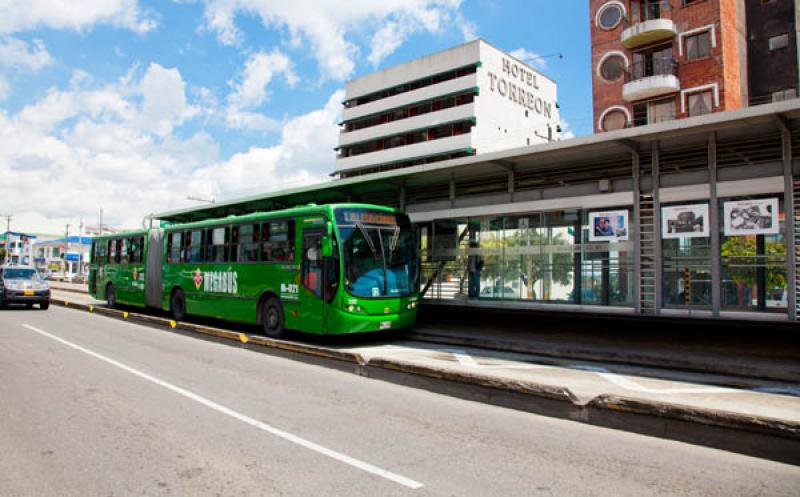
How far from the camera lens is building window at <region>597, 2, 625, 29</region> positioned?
103ft

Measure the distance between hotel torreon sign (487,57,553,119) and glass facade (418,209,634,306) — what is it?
44.7 m

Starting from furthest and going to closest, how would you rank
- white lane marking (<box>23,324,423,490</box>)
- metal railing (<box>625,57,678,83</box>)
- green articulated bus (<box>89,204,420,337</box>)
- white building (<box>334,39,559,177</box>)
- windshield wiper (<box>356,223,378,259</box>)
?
white building (<box>334,39,559,177</box>) → metal railing (<box>625,57,678,83</box>) → windshield wiper (<box>356,223,378,259</box>) → green articulated bus (<box>89,204,420,337</box>) → white lane marking (<box>23,324,423,490</box>)

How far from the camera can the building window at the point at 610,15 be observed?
31.4 metres

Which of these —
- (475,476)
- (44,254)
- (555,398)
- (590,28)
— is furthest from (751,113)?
(44,254)

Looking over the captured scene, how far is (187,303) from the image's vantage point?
674 inches

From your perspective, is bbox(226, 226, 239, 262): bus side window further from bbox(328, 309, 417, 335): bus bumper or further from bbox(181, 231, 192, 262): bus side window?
bbox(328, 309, 417, 335): bus bumper

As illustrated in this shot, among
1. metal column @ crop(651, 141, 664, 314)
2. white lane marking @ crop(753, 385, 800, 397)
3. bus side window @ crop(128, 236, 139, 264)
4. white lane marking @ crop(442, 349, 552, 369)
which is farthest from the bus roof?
white lane marking @ crop(753, 385, 800, 397)

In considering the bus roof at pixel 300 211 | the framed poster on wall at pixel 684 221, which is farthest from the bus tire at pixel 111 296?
the framed poster on wall at pixel 684 221

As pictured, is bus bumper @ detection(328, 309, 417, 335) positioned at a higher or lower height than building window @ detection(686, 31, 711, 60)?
lower

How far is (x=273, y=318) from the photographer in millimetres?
13516

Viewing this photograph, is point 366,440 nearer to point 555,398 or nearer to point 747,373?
point 555,398

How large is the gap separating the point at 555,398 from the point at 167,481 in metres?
4.29

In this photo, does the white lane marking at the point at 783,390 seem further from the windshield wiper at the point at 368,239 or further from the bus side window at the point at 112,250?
the bus side window at the point at 112,250

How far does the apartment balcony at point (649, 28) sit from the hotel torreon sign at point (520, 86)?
2686 centimetres
